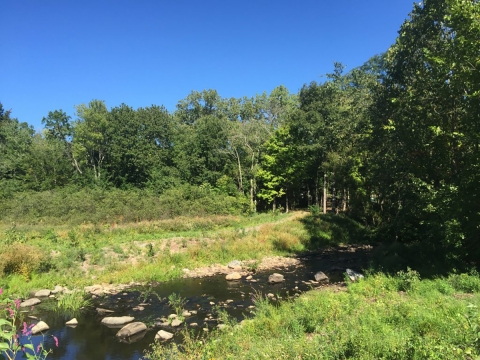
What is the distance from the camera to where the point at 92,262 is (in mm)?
20156

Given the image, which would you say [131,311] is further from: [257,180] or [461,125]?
[257,180]

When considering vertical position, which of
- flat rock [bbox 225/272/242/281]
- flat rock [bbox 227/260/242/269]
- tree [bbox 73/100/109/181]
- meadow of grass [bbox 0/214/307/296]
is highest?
tree [bbox 73/100/109/181]

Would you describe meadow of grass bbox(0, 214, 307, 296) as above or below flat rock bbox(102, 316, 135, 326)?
above

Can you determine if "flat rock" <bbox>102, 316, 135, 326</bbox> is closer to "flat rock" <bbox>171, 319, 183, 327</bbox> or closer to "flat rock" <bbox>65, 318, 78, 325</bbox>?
"flat rock" <bbox>65, 318, 78, 325</bbox>

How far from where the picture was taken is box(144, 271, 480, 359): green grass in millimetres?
6094

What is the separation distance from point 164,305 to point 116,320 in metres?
2.49

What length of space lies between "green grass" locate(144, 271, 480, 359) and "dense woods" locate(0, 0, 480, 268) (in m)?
3.75

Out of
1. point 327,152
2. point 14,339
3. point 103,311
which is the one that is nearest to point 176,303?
point 103,311

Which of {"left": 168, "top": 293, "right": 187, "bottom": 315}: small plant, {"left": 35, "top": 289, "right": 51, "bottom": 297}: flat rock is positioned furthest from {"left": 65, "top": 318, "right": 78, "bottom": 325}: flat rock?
{"left": 35, "top": 289, "right": 51, "bottom": 297}: flat rock

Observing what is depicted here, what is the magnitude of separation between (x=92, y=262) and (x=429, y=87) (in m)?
21.8

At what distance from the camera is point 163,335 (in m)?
11.1

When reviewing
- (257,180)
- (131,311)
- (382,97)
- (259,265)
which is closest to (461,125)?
(382,97)

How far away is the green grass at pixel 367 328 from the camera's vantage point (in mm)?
6094

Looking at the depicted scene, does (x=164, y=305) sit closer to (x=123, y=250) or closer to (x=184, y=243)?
(x=123, y=250)
